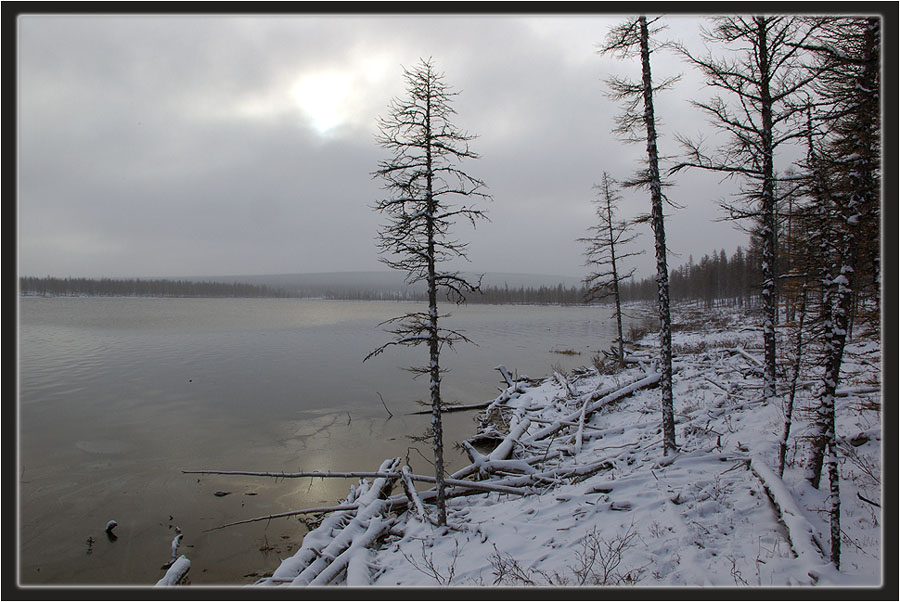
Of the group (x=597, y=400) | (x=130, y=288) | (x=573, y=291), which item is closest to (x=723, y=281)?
(x=597, y=400)

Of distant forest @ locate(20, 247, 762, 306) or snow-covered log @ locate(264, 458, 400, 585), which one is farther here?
distant forest @ locate(20, 247, 762, 306)

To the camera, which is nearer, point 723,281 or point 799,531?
point 799,531

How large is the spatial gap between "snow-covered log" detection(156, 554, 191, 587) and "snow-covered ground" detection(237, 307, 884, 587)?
2.35 meters

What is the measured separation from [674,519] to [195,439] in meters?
16.9

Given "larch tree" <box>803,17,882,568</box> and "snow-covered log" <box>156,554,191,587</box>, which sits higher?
"larch tree" <box>803,17,882,568</box>

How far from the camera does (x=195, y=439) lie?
1535 cm

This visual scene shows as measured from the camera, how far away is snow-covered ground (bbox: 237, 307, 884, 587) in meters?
5.21

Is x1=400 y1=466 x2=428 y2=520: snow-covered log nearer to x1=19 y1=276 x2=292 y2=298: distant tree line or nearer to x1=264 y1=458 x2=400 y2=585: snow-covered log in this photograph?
x1=264 y1=458 x2=400 y2=585: snow-covered log

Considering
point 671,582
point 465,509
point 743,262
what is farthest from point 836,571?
point 743,262

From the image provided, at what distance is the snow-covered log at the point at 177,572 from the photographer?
7.29m

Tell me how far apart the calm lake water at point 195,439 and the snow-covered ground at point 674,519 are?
11.5 ft

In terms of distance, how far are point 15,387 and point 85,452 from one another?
12.9 m

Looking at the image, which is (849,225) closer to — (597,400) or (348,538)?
(348,538)

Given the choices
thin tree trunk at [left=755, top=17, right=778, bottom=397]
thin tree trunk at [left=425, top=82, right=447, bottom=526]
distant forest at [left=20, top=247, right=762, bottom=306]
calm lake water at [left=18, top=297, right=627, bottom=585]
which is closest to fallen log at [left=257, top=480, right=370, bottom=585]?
calm lake water at [left=18, top=297, right=627, bottom=585]
